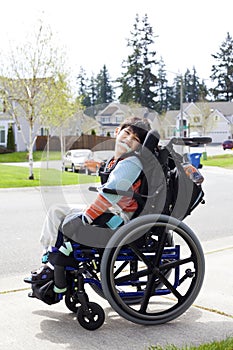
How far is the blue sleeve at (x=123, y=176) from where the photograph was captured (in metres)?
3.88

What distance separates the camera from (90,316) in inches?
152

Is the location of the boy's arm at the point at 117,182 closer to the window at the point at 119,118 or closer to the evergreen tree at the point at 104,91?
the window at the point at 119,118

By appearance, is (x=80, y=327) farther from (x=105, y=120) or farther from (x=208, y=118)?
(x=208, y=118)

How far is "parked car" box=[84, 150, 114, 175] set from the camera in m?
4.60

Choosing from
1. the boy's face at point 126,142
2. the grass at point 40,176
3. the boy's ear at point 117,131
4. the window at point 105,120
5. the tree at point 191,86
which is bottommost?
the grass at point 40,176

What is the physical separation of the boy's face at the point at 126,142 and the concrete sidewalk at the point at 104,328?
1.28m

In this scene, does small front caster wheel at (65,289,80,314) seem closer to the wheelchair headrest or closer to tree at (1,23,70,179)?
the wheelchair headrest

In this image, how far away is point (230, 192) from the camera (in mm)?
16422

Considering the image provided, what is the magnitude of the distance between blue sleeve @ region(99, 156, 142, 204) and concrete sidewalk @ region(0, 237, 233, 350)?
0.94 metres

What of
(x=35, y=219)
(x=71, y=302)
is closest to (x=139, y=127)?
(x=71, y=302)

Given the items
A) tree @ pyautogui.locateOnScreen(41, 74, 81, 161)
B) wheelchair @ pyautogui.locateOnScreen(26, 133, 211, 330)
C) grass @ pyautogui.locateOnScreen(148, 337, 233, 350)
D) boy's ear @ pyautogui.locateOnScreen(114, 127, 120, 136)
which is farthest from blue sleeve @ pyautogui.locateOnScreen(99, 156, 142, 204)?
tree @ pyautogui.locateOnScreen(41, 74, 81, 161)

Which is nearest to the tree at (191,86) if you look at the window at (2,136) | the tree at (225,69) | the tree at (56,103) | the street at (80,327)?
the tree at (225,69)

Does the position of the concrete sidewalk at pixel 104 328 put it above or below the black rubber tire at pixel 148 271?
below

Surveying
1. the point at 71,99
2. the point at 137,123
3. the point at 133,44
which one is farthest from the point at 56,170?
the point at 133,44
